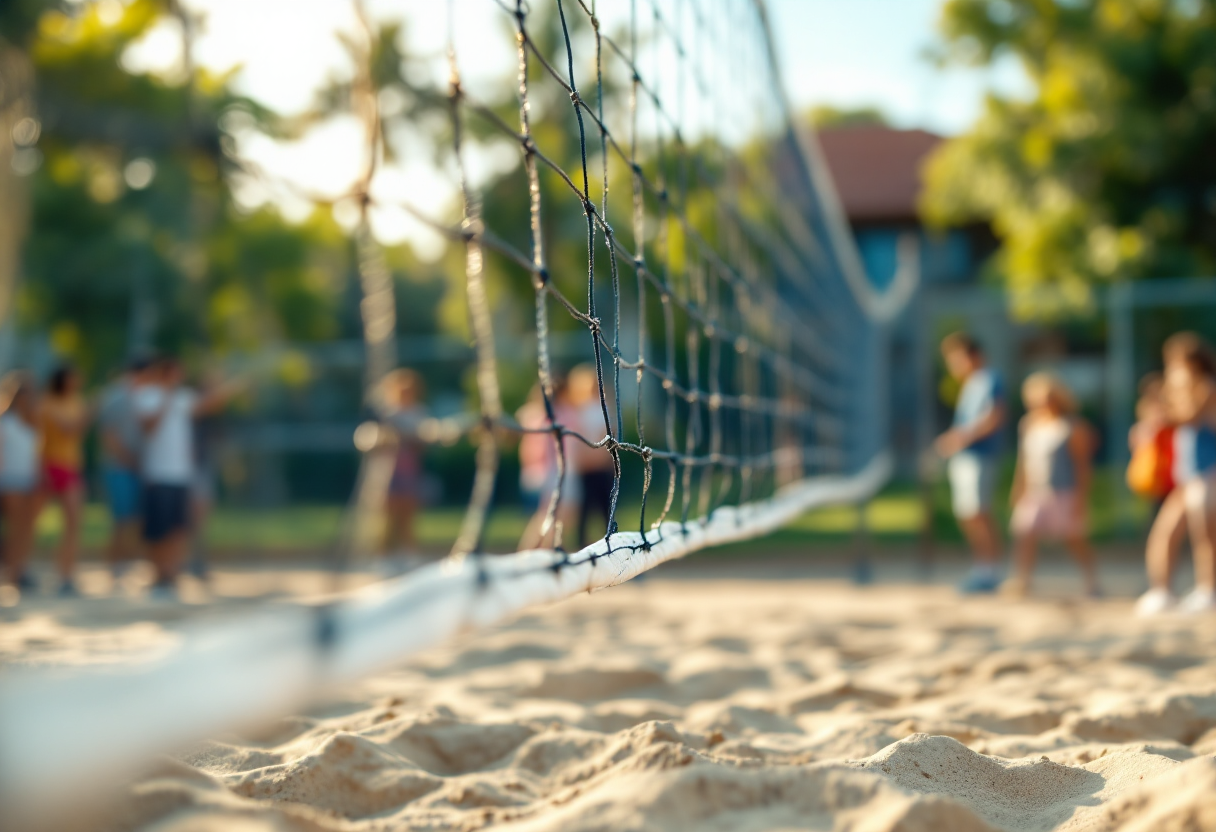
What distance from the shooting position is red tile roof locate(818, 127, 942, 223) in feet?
76.0

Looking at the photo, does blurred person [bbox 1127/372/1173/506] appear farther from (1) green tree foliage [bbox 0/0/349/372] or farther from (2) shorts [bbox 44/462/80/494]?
(1) green tree foliage [bbox 0/0/349/372]

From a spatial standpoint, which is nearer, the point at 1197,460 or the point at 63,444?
the point at 1197,460

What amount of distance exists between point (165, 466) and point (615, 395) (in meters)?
3.80

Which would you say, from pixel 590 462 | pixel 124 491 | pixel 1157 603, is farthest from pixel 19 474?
pixel 1157 603

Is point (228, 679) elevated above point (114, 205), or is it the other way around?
point (114, 205)

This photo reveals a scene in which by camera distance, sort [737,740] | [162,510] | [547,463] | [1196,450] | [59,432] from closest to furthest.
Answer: [737,740] → [1196,450] → [162,510] → [59,432] → [547,463]

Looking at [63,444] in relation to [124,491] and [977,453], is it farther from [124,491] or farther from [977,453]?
[977,453]

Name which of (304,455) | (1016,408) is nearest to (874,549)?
(1016,408)

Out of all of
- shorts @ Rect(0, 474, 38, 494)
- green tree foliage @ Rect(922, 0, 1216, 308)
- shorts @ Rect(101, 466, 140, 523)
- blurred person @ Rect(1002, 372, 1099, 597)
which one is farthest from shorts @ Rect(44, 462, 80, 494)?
green tree foliage @ Rect(922, 0, 1216, 308)

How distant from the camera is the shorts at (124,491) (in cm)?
663

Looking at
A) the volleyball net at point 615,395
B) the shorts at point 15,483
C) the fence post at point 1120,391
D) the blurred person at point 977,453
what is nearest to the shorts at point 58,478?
the shorts at point 15,483

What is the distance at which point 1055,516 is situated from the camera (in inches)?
249

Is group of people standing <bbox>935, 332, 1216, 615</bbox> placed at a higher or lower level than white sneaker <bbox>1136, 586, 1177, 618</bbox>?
higher

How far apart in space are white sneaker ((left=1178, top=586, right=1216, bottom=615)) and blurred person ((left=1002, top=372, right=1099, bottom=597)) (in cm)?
105
